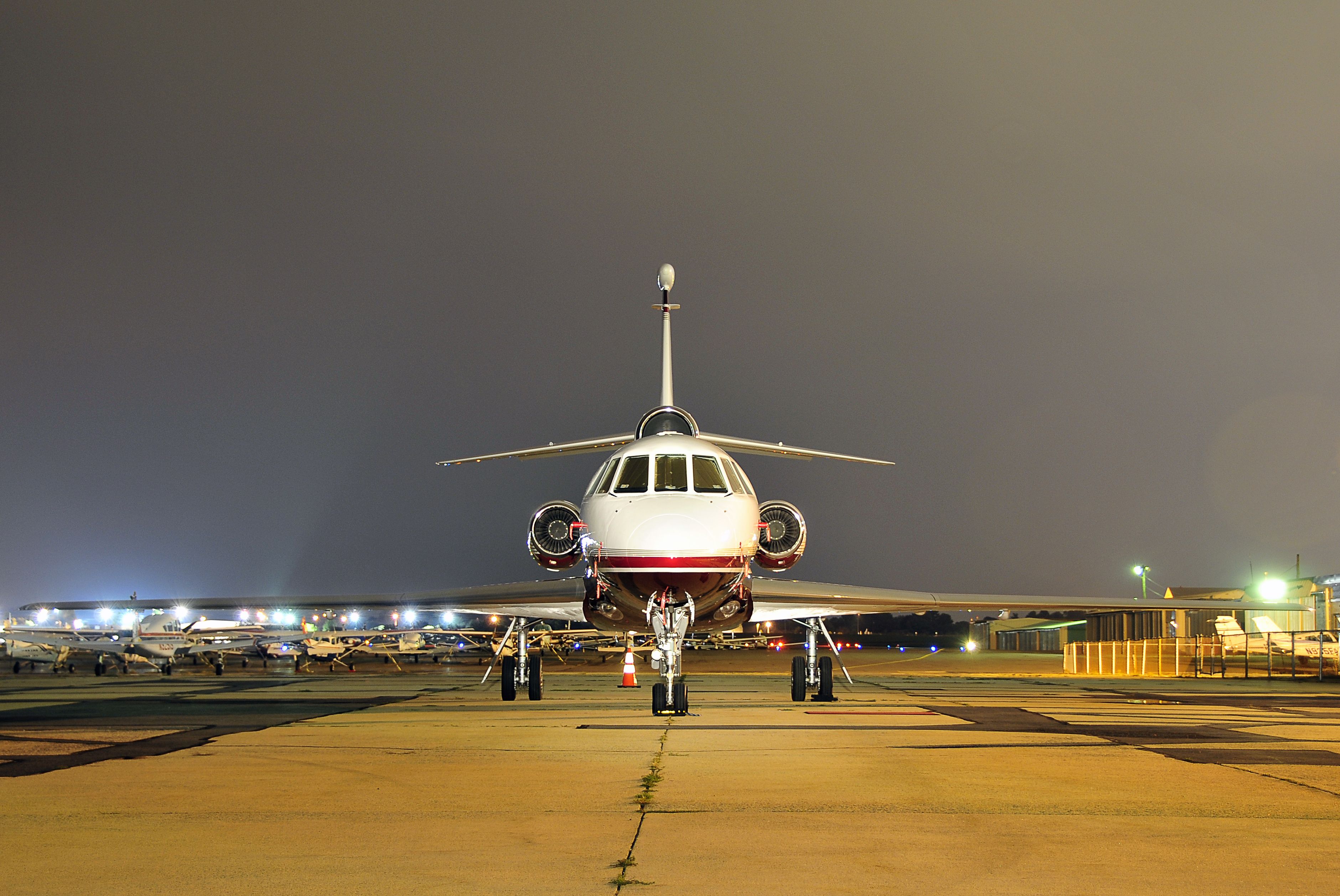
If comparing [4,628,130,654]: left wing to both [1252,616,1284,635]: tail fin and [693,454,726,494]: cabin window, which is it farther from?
[1252,616,1284,635]: tail fin

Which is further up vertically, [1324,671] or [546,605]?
[546,605]

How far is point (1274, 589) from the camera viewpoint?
52438 millimetres

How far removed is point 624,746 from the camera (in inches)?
440

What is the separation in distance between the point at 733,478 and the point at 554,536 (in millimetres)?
4755

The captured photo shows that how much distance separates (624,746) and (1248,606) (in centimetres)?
1380

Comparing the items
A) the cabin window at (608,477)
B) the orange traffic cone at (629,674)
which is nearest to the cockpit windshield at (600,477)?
the cabin window at (608,477)

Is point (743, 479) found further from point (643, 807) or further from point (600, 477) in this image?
point (643, 807)

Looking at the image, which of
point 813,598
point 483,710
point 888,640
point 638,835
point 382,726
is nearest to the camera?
point 638,835

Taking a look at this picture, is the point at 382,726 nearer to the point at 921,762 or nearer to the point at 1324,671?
the point at 921,762

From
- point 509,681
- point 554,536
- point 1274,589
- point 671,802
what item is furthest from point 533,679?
point 1274,589

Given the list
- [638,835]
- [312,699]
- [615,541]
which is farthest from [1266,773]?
[312,699]

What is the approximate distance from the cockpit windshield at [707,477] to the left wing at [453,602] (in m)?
3.58

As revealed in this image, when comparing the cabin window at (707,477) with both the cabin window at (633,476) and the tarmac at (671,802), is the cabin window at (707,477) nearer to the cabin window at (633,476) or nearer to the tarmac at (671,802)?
the cabin window at (633,476)

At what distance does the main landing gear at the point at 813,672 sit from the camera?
64.2 ft
